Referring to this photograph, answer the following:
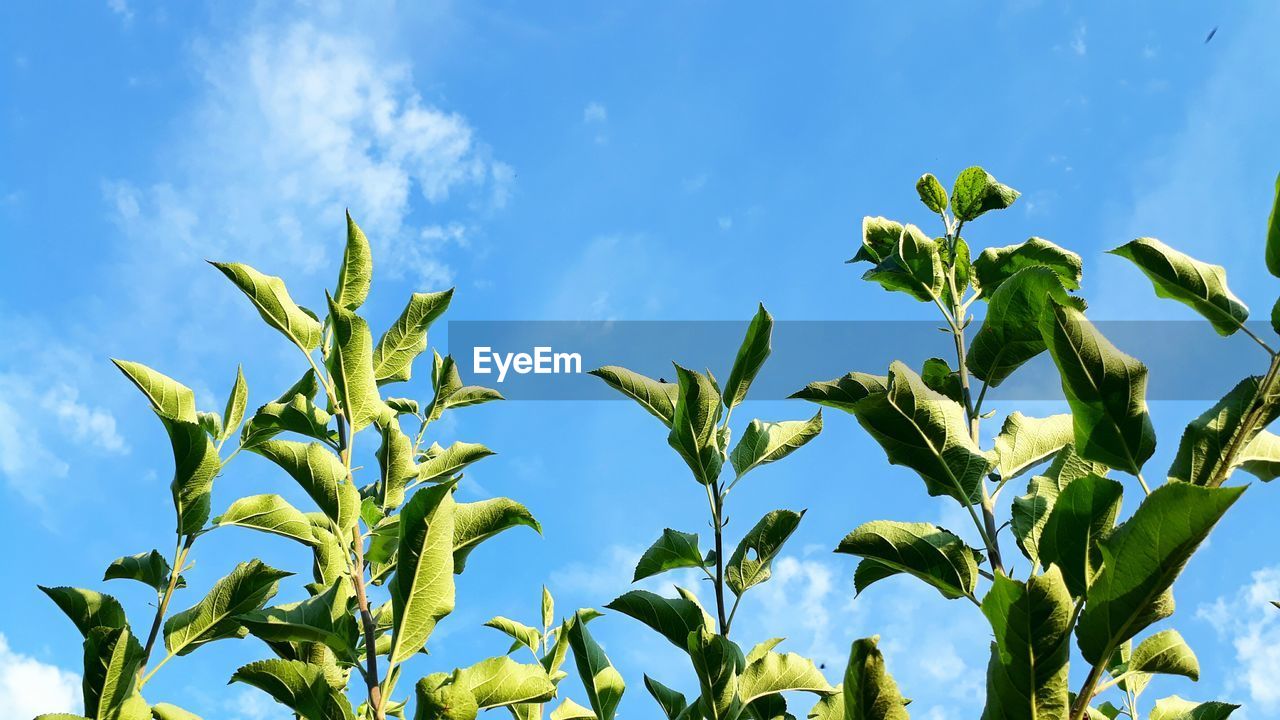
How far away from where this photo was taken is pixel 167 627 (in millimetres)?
3004

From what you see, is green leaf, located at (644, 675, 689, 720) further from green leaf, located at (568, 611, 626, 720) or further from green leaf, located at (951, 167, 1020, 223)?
green leaf, located at (951, 167, 1020, 223)

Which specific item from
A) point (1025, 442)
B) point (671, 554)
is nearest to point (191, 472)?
point (671, 554)

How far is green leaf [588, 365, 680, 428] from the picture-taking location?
2805 millimetres

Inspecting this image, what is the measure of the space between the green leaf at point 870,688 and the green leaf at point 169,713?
8.28 ft

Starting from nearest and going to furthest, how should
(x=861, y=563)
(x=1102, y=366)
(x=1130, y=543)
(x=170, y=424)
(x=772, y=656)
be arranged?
(x=1130, y=543), (x=1102, y=366), (x=861, y=563), (x=772, y=656), (x=170, y=424)

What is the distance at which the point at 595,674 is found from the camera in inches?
110

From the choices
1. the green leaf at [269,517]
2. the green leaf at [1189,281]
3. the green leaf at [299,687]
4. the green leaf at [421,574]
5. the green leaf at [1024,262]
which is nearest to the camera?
the green leaf at [1189,281]

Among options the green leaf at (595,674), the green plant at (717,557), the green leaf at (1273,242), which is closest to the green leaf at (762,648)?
the green plant at (717,557)

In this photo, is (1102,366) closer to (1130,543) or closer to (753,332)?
(1130,543)

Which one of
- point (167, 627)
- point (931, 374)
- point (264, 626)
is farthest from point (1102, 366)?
point (167, 627)

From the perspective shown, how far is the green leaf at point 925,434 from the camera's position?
195 cm

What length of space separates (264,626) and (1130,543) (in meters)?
2.45

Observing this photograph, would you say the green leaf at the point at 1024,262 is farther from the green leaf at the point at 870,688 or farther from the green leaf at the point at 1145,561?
the green leaf at the point at 870,688

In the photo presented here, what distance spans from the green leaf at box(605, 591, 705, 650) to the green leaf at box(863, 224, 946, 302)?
1364mm
